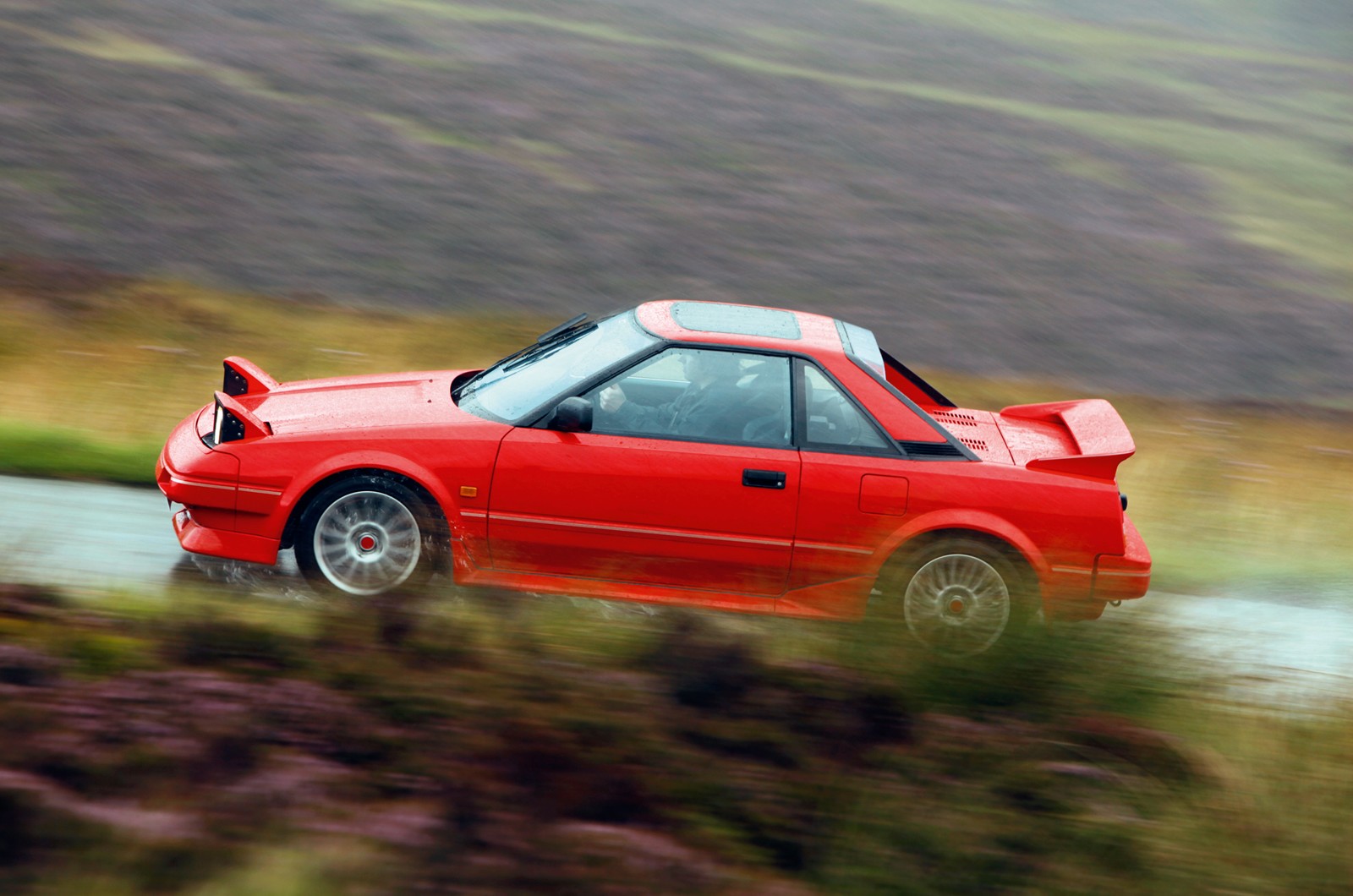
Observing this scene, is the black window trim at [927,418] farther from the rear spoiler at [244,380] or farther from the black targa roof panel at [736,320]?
the rear spoiler at [244,380]

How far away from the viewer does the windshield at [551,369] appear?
5.74 m

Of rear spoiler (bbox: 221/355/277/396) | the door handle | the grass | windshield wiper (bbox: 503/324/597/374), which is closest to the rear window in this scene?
the door handle

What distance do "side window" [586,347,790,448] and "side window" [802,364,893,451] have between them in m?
0.10

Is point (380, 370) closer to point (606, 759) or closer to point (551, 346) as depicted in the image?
point (551, 346)

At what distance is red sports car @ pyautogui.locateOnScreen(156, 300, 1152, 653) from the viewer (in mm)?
5434

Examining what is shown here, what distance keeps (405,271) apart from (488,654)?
31.7 feet

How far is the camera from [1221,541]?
339 inches

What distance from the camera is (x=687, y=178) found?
1630cm

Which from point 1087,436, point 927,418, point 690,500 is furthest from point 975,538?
point 690,500

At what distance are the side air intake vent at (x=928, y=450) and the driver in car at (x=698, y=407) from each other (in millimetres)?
757

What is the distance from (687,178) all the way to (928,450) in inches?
444

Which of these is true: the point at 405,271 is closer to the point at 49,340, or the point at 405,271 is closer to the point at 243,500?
the point at 49,340

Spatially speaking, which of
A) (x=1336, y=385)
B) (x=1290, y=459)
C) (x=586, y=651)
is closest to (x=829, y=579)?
(x=586, y=651)

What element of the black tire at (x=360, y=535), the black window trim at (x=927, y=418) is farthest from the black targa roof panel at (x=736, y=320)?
the black tire at (x=360, y=535)
